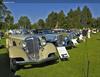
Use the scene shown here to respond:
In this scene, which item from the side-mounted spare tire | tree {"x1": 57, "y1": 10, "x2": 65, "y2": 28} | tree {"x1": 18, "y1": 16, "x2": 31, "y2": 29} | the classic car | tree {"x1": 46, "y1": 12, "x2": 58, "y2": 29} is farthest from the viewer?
tree {"x1": 46, "y1": 12, "x2": 58, "y2": 29}

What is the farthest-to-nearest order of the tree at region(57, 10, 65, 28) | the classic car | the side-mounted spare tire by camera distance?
the tree at region(57, 10, 65, 28), the classic car, the side-mounted spare tire

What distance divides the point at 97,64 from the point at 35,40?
11.4ft

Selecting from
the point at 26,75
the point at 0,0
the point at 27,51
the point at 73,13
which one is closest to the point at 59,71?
the point at 26,75

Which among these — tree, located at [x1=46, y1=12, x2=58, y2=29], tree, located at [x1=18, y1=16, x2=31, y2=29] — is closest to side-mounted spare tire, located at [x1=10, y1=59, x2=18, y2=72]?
tree, located at [x1=18, y1=16, x2=31, y2=29]

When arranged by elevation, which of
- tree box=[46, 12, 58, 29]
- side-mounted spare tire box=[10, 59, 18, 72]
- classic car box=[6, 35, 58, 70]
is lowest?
tree box=[46, 12, 58, 29]

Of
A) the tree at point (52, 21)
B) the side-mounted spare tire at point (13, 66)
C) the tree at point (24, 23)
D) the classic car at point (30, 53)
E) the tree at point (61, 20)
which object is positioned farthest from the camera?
the tree at point (52, 21)

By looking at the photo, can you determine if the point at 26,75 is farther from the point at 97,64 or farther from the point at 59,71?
the point at 97,64

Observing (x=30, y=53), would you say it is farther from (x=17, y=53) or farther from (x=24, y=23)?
(x=24, y=23)

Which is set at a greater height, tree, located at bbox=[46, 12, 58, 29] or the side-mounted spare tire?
the side-mounted spare tire

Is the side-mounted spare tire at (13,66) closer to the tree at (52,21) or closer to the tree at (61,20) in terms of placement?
the tree at (61,20)

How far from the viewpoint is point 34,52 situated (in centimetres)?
1600

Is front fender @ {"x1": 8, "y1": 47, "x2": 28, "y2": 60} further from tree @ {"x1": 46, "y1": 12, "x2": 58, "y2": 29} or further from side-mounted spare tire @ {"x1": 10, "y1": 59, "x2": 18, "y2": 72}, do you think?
tree @ {"x1": 46, "y1": 12, "x2": 58, "y2": 29}

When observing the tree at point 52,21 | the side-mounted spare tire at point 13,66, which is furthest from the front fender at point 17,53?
the tree at point 52,21

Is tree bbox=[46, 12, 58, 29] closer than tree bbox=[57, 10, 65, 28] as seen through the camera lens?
No
